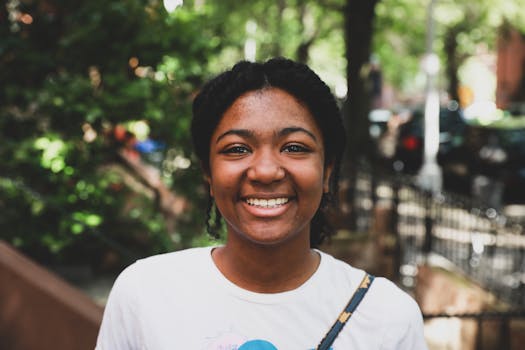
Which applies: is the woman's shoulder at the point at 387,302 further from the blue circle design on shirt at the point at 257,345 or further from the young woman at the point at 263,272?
the blue circle design on shirt at the point at 257,345

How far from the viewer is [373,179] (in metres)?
10.1

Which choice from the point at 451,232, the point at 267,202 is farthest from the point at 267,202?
the point at 451,232

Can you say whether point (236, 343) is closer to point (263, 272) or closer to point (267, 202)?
point (263, 272)

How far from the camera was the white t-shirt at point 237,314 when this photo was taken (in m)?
1.75

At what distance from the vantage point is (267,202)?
5.96ft

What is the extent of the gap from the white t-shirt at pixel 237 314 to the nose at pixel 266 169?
31 cm

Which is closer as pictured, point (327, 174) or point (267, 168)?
point (267, 168)

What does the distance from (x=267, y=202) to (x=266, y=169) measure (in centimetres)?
10

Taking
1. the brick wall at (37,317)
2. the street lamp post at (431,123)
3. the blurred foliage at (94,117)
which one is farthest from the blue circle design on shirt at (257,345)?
the street lamp post at (431,123)

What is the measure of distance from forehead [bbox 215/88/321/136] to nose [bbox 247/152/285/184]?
0.26 feet

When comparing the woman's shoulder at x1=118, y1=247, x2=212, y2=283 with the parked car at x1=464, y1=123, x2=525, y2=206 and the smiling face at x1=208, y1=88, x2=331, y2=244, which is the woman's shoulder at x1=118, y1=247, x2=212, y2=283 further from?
the parked car at x1=464, y1=123, x2=525, y2=206

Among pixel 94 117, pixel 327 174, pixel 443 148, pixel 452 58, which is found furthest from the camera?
pixel 452 58

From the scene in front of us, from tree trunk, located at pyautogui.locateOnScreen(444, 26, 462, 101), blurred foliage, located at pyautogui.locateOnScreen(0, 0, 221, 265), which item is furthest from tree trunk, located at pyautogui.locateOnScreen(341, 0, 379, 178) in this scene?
tree trunk, located at pyautogui.locateOnScreen(444, 26, 462, 101)

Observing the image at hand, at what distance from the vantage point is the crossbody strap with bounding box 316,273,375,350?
174 centimetres
